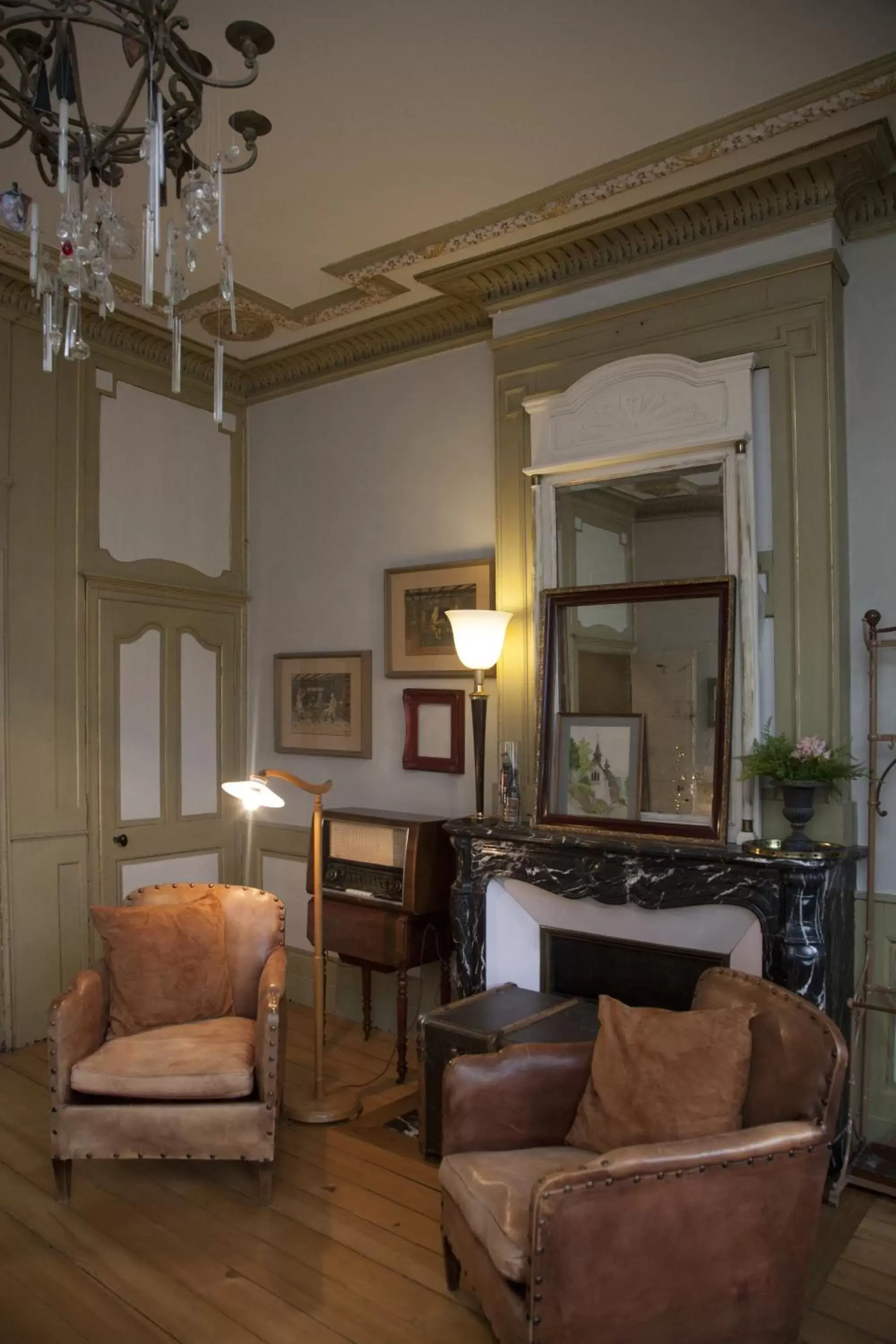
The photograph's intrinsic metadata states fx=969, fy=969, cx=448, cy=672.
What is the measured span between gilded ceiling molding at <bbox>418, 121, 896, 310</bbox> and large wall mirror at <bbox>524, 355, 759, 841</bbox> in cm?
42

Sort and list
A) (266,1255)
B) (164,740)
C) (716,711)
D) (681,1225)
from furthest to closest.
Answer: (164,740) → (716,711) → (266,1255) → (681,1225)

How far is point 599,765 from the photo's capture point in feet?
11.3

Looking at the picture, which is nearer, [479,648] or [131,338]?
[479,648]

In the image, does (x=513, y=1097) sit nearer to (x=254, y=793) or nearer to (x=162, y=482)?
(x=254, y=793)

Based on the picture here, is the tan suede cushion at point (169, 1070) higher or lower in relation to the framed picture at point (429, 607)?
lower

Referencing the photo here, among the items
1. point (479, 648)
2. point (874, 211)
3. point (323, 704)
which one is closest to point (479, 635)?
point (479, 648)

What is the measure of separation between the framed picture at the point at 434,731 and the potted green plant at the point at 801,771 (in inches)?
56.1

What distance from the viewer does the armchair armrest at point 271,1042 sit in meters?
2.91

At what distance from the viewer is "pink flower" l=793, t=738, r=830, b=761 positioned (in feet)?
9.66

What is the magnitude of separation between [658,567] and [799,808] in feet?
3.11

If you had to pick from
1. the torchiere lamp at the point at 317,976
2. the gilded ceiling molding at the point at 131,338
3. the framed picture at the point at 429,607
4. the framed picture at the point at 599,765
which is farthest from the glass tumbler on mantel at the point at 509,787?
the gilded ceiling molding at the point at 131,338

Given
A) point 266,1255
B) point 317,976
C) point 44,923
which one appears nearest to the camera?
point 266,1255

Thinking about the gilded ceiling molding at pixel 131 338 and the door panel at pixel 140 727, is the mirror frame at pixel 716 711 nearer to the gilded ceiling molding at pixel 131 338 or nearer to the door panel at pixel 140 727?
the door panel at pixel 140 727

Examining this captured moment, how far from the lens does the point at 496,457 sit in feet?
12.9
